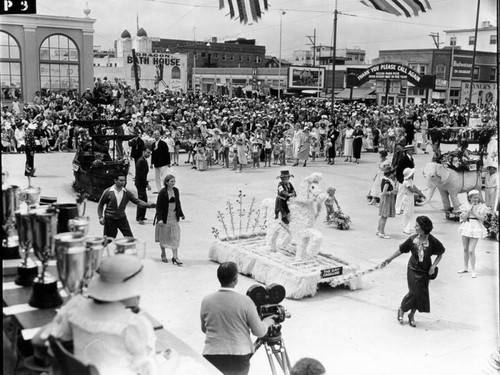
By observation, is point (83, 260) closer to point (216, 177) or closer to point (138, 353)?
point (138, 353)

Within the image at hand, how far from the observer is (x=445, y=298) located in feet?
25.8

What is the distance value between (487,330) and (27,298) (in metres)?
5.31

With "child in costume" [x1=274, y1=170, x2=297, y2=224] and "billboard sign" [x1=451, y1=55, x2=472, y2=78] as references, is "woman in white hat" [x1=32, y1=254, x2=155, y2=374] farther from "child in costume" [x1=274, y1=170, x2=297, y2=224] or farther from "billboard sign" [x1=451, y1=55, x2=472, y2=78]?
"billboard sign" [x1=451, y1=55, x2=472, y2=78]

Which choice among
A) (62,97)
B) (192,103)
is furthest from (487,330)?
(192,103)

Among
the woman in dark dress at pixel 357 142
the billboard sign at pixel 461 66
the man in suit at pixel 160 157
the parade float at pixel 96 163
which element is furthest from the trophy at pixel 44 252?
the billboard sign at pixel 461 66

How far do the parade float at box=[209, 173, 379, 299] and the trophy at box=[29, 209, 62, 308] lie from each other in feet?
15.0

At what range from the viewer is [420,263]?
6.80 metres

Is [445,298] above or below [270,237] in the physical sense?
below

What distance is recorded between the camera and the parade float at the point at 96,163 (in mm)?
13039

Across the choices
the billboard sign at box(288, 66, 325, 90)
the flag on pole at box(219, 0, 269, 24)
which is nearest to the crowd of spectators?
the flag on pole at box(219, 0, 269, 24)

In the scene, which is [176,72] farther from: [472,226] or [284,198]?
[472,226]

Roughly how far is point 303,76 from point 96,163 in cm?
4007

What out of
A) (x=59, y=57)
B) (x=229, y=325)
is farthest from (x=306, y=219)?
(x=59, y=57)

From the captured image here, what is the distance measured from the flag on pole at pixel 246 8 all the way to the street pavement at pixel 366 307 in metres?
2.80
